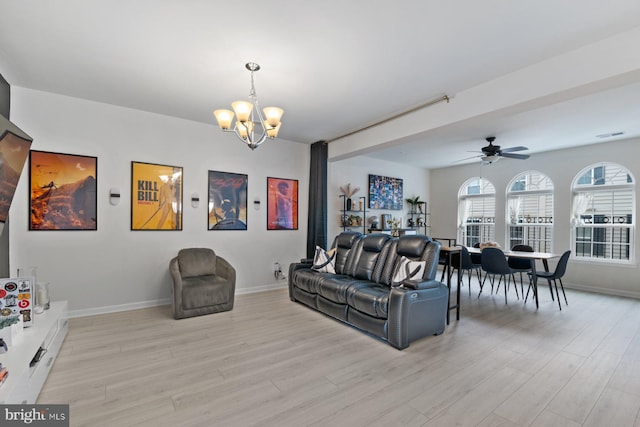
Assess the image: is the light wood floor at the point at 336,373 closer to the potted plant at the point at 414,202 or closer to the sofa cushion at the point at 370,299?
the sofa cushion at the point at 370,299

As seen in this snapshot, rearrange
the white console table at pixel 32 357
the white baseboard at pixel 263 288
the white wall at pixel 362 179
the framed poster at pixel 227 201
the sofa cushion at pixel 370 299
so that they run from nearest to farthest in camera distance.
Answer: the white console table at pixel 32 357 < the sofa cushion at pixel 370 299 < the framed poster at pixel 227 201 < the white baseboard at pixel 263 288 < the white wall at pixel 362 179

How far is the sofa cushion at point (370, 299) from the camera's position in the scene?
306cm

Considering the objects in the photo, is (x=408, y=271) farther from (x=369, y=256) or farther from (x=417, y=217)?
(x=417, y=217)

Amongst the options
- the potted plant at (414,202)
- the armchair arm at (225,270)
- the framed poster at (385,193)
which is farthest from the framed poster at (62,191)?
the potted plant at (414,202)

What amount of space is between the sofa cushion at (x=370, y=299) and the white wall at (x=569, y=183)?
4.78 m

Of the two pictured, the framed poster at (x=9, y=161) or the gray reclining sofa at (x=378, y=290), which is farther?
the gray reclining sofa at (x=378, y=290)

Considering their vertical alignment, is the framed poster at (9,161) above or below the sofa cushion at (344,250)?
above

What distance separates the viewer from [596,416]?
1.97 metres

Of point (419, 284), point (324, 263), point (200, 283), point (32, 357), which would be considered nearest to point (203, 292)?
point (200, 283)

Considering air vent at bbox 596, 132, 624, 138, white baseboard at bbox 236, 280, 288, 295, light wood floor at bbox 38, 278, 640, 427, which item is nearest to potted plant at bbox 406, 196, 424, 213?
air vent at bbox 596, 132, 624, 138

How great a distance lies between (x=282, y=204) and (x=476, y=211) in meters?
5.10

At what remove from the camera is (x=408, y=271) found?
3334 millimetres

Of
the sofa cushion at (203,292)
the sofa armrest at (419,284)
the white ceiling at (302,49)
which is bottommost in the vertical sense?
the sofa cushion at (203,292)

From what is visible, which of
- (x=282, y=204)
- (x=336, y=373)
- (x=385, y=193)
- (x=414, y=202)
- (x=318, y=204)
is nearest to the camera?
(x=336, y=373)
